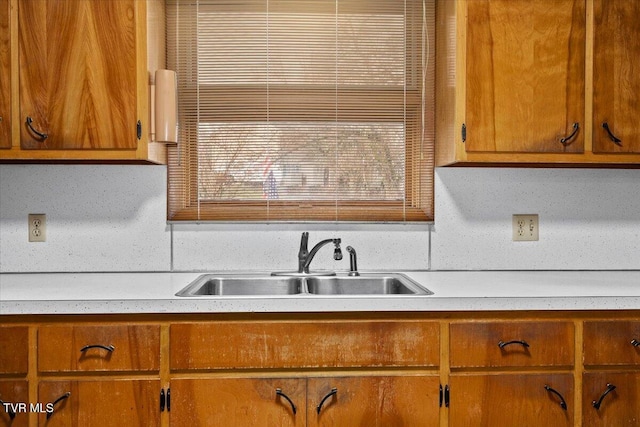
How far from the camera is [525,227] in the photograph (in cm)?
218

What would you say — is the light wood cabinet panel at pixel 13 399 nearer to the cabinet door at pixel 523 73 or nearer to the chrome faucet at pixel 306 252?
the chrome faucet at pixel 306 252

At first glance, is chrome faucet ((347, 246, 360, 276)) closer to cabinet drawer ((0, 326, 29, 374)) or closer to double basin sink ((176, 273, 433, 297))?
double basin sink ((176, 273, 433, 297))

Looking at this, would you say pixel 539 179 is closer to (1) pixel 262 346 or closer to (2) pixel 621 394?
(2) pixel 621 394

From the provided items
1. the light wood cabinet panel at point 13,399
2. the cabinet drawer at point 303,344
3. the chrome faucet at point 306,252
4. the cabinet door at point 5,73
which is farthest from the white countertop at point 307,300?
the cabinet door at point 5,73

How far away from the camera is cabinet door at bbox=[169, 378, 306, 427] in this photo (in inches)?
60.1

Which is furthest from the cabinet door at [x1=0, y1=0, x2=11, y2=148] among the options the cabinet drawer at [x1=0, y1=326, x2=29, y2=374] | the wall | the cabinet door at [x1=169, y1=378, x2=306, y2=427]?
the cabinet door at [x1=169, y1=378, x2=306, y2=427]

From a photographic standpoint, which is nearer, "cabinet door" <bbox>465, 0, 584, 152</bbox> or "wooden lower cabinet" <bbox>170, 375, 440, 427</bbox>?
"wooden lower cabinet" <bbox>170, 375, 440, 427</bbox>

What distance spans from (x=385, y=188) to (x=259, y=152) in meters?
0.55

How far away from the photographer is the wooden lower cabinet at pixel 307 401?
1.53 m

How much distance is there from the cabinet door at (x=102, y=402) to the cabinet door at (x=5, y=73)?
88cm

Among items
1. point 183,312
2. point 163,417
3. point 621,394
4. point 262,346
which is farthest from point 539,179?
point 163,417

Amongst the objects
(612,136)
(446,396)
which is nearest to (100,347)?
(446,396)

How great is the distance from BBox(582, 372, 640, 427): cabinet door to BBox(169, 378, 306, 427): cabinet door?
2.95ft

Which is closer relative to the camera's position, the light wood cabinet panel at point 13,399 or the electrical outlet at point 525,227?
the light wood cabinet panel at point 13,399
